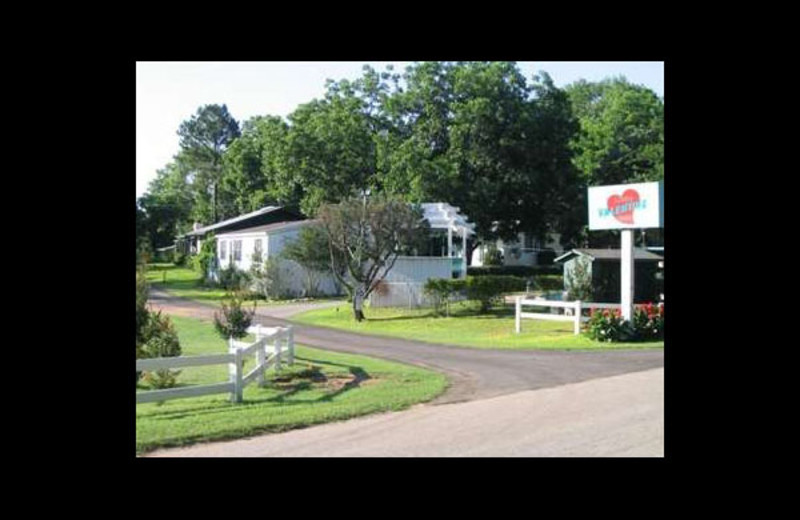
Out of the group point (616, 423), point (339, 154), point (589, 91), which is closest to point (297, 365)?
point (616, 423)

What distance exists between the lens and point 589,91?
72125mm

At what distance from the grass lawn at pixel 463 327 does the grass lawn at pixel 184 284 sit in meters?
5.33

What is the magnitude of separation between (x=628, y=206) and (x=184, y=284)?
2822 cm

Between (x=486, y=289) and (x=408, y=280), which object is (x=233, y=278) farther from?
(x=486, y=289)

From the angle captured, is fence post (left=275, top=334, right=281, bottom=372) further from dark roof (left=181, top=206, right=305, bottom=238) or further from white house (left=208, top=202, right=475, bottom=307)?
dark roof (left=181, top=206, right=305, bottom=238)

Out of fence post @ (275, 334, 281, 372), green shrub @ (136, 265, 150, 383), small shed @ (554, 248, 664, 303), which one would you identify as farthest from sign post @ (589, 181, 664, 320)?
green shrub @ (136, 265, 150, 383)

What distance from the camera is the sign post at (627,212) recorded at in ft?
60.5

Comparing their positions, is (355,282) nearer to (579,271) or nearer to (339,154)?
(579,271)

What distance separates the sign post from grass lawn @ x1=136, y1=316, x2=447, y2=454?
23.2 feet

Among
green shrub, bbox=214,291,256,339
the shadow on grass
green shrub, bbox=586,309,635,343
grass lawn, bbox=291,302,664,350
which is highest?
green shrub, bbox=214,291,256,339

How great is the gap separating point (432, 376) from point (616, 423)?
15.3 feet

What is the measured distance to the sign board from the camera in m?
18.4

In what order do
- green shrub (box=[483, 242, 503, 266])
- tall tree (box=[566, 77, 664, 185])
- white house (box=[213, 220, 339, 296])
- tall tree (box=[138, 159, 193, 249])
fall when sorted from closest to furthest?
1. white house (box=[213, 220, 339, 296])
2. green shrub (box=[483, 242, 503, 266])
3. tall tree (box=[566, 77, 664, 185])
4. tall tree (box=[138, 159, 193, 249])

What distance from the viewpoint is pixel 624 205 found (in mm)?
19109
